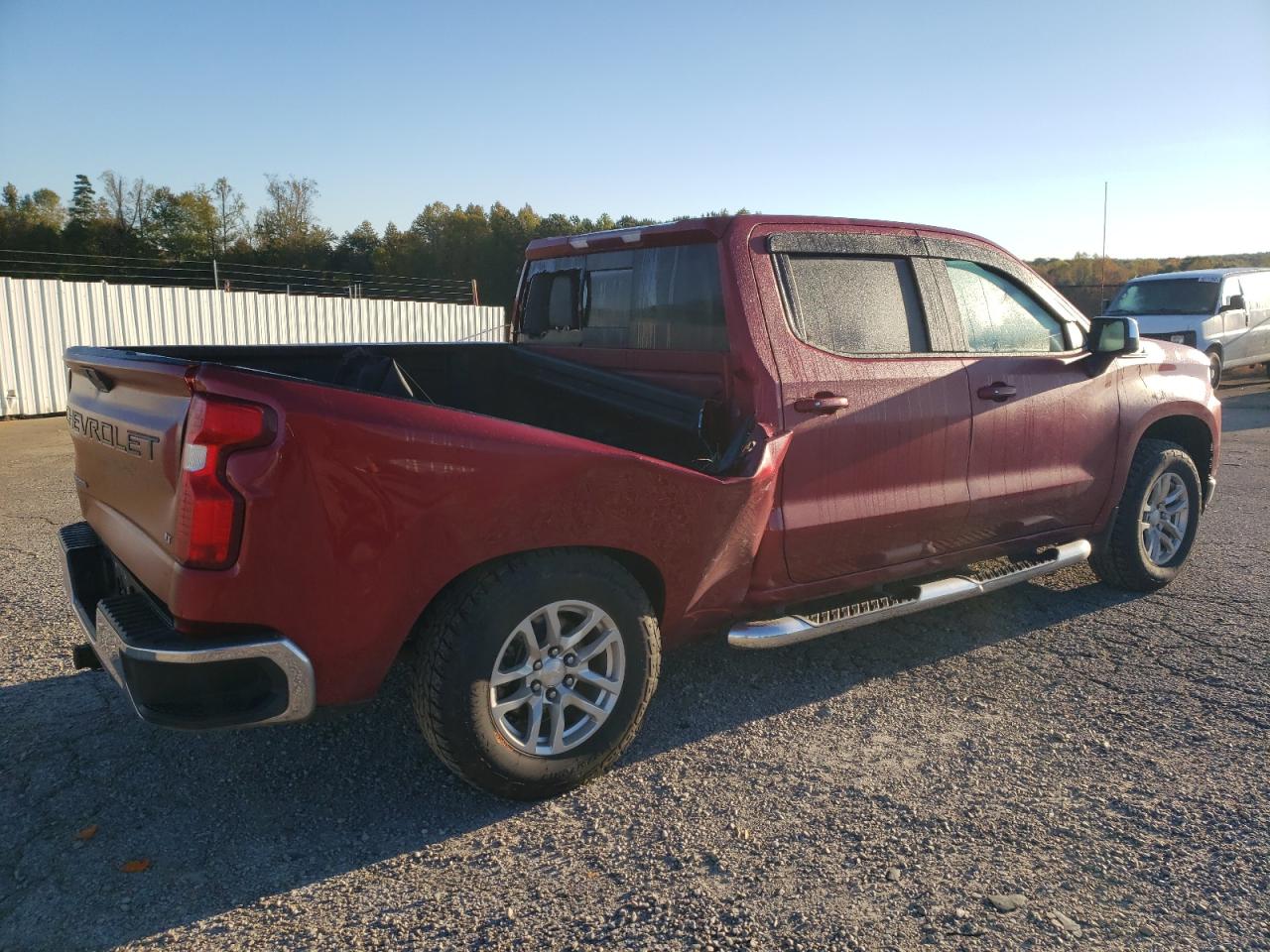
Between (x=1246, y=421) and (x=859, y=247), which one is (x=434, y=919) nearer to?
(x=859, y=247)

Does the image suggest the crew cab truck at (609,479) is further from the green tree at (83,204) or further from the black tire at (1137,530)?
the green tree at (83,204)

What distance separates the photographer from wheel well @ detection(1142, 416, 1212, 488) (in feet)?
17.2

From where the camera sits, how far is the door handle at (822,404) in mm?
3525

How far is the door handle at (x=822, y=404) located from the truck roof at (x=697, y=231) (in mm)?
701

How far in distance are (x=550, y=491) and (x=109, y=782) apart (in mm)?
1784

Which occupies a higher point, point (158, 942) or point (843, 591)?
point (843, 591)

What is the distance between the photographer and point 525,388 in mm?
4426

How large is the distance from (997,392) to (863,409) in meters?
0.84

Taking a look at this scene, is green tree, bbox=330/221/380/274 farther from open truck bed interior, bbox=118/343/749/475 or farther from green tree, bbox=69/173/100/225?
open truck bed interior, bbox=118/343/749/475

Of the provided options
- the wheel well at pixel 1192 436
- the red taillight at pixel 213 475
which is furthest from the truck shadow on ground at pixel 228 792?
the wheel well at pixel 1192 436

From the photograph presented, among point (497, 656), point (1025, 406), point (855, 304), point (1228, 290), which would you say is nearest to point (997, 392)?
point (1025, 406)

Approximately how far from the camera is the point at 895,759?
3.32 m

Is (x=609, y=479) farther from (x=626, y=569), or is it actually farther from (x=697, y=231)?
(x=697, y=231)

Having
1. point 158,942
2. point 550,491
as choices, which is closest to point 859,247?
point 550,491
